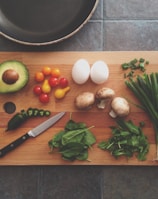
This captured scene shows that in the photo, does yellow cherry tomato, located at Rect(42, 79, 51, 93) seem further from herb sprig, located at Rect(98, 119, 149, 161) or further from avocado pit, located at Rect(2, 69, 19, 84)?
herb sprig, located at Rect(98, 119, 149, 161)

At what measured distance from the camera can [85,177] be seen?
3.95 ft

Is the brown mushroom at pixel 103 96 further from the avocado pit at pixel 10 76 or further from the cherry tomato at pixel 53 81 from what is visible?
the avocado pit at pixel 10 76

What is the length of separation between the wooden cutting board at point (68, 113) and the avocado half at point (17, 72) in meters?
0.04

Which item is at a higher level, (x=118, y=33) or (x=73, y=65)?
(x=118, y=33)

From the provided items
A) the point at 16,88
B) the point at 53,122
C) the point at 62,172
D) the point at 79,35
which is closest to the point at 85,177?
the point at 62,172

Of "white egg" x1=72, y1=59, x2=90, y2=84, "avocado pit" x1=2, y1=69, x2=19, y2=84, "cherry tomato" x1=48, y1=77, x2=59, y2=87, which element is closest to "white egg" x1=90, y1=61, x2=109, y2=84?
"white egg" x1=72, y1=59, x2=90, y2=84

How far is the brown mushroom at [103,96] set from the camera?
1122 millimetres

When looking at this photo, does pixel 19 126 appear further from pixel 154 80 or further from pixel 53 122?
pixel 154 80

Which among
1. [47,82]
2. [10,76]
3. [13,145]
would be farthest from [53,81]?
[13,145]

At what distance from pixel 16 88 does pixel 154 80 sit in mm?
454

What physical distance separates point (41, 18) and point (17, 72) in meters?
0.20

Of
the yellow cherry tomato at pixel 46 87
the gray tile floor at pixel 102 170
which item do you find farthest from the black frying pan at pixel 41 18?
the yellow cherry tomato at pixel 46 87

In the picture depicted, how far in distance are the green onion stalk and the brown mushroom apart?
7cm

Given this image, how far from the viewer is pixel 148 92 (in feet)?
3.76
